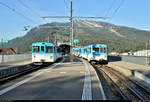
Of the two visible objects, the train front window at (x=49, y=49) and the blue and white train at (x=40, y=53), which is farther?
the train front window at (x=49, y=49)

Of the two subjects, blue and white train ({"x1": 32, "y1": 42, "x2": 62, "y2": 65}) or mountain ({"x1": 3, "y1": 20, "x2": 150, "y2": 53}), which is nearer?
blue and white train ({"x1": 32, "y1": 42, "x2": 62, "y2": 65})

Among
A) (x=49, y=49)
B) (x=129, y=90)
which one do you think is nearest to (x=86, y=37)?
(x=49, y=49)

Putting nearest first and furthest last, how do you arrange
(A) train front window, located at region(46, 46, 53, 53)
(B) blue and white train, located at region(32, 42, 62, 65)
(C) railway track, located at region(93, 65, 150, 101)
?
(C) railway track, located at region(93, 65, 150, 101) → (B) blue and white train, located at region(32, 42, 62, 65) → (A) train front window, located at region(46, 46, 53, 53)

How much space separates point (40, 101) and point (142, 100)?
12.0ft

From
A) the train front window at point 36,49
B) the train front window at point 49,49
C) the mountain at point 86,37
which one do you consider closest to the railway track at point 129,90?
the train front window at point 49,49

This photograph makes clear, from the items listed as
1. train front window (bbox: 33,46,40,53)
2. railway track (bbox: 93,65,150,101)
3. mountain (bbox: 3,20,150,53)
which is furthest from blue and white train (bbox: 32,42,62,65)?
railway track (bbox: 93,65,150,101)

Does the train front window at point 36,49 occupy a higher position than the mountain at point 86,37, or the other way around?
the mountain at point 86,37

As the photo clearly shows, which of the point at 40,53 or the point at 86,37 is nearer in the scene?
the point at 40,53

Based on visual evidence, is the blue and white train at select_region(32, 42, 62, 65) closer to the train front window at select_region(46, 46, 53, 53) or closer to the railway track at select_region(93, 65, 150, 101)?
the train front window at select_region(46, 46, 53, 53)

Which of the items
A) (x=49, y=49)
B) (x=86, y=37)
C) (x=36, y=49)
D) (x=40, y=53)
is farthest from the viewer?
(x=86, y=37)

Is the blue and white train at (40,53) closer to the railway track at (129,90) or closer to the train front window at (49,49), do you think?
the train front window at (49,49)

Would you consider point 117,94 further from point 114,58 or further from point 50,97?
point 114,58

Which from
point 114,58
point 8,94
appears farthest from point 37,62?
point 114,58

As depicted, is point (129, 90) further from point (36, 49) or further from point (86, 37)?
point (86, 37)
